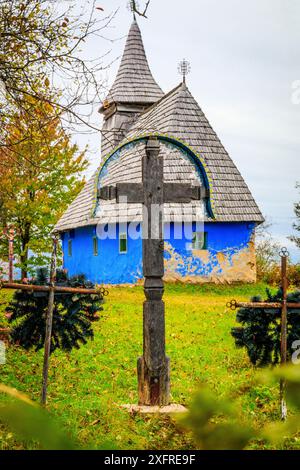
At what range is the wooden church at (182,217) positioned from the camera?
1945 cm

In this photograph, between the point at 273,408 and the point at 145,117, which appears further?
the point at 145,117

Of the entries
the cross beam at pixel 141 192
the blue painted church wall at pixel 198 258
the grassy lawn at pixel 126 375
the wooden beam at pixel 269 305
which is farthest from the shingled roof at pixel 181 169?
the wooden beam at pixel 269 305

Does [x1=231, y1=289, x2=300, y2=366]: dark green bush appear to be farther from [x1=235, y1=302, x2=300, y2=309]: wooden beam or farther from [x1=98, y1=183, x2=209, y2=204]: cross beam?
[x1=98, y1=183, x2=209, y2=204]: cross beam

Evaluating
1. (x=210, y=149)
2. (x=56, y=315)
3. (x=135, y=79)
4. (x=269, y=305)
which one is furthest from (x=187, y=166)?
(x=269, y=305)

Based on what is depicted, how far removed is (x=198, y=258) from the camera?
19.7 meters

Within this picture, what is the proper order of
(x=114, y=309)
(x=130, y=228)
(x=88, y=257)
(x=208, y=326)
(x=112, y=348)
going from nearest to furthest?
(x=112, y=348) < (x=208, y=326) < (x=114, y=309) < (x=130, y=228) < (x=88, y=257)

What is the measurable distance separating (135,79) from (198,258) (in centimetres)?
989

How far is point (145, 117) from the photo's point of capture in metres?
23.3

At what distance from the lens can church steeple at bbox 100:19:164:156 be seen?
81.4 feet

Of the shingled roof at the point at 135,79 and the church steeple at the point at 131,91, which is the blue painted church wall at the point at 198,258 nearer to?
the church steeple at the point at 131,91

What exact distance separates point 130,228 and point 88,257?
3.62 meters

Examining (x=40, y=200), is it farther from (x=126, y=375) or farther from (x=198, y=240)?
(x=126, y=375)
